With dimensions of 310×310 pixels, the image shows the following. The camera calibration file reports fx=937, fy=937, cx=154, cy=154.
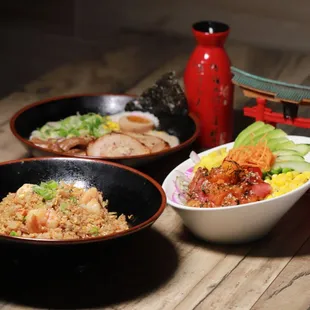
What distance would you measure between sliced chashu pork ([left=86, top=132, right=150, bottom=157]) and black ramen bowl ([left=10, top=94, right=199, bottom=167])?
0.10 meters

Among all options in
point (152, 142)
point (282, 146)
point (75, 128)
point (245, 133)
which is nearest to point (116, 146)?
point (152, 142)

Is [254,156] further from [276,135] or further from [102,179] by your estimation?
[102,179]

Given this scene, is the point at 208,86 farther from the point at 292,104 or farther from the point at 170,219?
the point at 170,219

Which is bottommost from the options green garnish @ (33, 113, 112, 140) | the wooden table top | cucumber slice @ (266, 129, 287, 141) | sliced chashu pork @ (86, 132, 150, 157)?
the wooden table top

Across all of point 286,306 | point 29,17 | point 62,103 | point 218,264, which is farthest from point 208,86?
point 29,17

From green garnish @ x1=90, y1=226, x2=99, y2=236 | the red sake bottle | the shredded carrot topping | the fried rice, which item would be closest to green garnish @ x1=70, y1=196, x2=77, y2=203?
the fried rice

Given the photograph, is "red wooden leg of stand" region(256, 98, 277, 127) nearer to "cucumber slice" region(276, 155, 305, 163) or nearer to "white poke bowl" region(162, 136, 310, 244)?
"cucumber slice" region(276, 155, 305, 163)

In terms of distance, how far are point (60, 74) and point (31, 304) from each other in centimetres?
187

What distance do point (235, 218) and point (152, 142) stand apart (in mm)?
641

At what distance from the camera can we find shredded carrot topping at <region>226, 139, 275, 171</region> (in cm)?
271

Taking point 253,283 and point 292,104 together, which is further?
point 292,104

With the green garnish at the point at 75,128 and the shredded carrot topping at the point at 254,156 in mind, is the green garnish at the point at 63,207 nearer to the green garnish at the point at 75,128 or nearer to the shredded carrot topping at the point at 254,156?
the shredded carrot topping at the point at 254,156

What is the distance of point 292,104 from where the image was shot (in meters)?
3.01

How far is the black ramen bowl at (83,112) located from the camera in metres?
2.94
